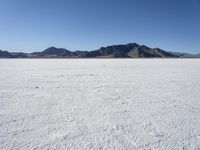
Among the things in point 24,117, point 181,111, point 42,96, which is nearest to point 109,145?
point 24,117

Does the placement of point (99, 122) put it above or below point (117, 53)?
below

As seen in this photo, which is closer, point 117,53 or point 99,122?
point 99,122

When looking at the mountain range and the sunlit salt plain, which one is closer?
the sunlit salt plain

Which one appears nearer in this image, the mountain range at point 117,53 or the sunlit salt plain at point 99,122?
the sunlit salt plain at point 99,122

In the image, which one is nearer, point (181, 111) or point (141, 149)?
point (141, 149)

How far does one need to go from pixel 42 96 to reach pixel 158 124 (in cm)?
331

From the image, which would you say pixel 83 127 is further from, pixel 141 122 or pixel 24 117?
pixel 24 117

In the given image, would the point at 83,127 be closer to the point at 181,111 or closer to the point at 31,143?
the point at 31,143

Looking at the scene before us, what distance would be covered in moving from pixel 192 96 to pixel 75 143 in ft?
13.1

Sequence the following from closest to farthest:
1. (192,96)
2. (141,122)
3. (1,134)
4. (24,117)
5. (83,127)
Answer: (1,134) → (83,127) → (141,122) → (24,117) → (192,96)

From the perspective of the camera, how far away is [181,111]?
387 centimetres

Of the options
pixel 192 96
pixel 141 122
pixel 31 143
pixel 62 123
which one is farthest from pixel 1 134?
pixel 192 96

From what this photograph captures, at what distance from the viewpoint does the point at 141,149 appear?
2.31 metres

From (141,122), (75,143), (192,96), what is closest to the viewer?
(75,143)
